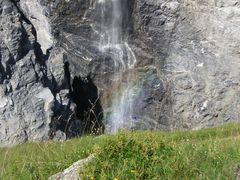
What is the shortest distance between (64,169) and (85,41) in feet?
78.6

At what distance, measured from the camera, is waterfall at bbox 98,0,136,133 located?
31.5 m

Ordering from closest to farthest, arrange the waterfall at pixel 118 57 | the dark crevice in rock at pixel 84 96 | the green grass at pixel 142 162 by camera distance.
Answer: the green grass at pixel 142 162 < the dark crevice in rock at pixel 84 96 < the waterfall at pixel 118 57

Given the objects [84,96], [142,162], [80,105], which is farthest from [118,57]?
[142,162]

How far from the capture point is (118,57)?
32594 millimetres

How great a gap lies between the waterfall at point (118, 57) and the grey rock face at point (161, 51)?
1.01 ft

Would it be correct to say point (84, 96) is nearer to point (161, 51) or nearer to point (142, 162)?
point (161, 51)

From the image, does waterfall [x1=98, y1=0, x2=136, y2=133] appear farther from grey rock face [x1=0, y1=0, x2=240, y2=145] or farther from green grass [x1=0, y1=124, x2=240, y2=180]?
green grass [x1=0, y1=124, x2=240, y2=180]

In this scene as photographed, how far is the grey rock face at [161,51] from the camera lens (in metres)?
30.8

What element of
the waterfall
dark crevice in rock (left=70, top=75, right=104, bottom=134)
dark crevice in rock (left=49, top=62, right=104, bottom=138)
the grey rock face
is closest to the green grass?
dark crevice in rock (left=49, top=62, right=104, bottom=138)

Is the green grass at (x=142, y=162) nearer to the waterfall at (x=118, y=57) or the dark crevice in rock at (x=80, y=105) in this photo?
the dark crevice in rock at (x=80, y=105)

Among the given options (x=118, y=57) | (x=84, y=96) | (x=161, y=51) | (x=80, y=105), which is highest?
(x=161, y=51)

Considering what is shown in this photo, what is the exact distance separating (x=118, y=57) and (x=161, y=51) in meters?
2.53

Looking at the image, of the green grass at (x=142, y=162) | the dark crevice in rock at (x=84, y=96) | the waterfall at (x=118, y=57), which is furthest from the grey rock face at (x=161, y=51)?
the green grass at (x=142, y=162)

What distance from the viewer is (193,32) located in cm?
3259
